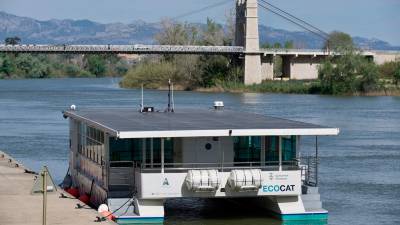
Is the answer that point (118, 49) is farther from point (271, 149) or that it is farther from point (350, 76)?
point (271, 149)

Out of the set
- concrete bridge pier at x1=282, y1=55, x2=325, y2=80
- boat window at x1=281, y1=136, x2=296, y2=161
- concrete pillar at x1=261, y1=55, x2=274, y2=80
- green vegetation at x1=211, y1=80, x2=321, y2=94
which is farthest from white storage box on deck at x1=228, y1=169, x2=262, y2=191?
concrete bridge pier at x1=282, y1=55, x2=325, y2=80

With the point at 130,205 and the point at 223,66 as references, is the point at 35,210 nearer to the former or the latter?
the point at 130,205

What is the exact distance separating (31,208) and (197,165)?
389cm

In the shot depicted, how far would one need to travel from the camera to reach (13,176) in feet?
96.4

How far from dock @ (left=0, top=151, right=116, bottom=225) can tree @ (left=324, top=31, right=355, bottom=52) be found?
77695mm

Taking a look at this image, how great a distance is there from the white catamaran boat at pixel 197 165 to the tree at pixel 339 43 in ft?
255

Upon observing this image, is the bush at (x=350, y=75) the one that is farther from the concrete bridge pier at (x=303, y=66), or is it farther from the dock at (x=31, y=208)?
the dock at (x=31, y=208)

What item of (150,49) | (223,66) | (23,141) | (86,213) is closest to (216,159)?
(86,213)

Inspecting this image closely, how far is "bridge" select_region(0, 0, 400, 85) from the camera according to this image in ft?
375

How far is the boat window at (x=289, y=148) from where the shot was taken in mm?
25562

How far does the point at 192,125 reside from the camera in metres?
25.2

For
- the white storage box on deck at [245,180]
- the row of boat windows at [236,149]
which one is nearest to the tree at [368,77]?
the row of boat windows at [236,149]

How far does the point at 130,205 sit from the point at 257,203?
3.86m

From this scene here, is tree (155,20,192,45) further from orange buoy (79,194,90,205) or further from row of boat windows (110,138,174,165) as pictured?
row of boat windows (110,138,174,165)
